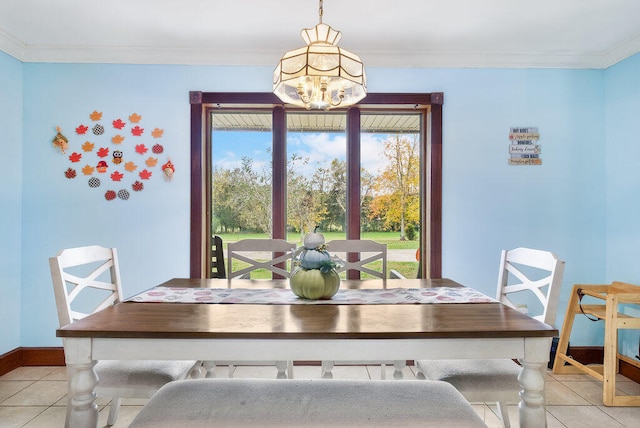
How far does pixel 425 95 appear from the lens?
295 centimetres

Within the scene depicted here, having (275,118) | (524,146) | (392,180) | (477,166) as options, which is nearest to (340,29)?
(275,118)

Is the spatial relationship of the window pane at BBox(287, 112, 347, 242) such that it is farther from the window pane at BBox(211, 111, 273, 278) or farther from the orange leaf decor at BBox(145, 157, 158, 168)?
the orange leaf decor at BBox(145, 157, 158, 168)

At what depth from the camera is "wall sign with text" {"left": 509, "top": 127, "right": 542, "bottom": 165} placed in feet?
9.72

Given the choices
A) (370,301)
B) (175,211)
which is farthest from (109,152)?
(370,301)

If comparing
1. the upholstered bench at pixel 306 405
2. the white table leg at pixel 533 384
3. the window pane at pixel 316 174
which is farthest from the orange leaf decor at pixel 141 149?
the white table leg at pixel 533 384

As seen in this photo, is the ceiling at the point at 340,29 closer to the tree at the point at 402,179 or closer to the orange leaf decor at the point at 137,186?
the tree at the point at 402,179

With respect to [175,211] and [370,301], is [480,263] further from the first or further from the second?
[175,211]

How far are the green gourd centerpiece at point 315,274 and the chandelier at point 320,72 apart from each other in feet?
2.03

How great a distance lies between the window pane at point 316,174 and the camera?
10.3 ft

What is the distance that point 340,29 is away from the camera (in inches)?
101

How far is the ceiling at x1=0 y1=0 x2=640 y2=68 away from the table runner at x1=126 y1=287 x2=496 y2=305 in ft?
5.46

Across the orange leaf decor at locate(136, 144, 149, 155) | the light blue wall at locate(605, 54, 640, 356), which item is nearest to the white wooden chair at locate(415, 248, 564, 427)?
the light blue wall at locate(605, 54, 640, 356)

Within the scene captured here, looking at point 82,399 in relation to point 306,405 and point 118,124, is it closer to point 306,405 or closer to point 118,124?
point 306,405

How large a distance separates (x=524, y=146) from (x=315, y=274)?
7.31 ft
